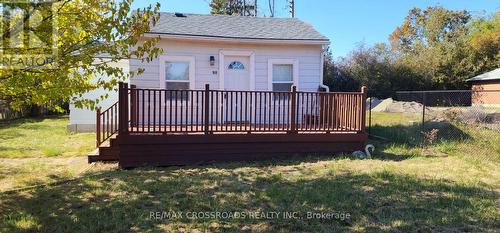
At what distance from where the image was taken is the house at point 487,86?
76.3 ft

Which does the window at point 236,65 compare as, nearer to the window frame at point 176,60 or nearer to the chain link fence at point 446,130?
the window frame at point 176,60

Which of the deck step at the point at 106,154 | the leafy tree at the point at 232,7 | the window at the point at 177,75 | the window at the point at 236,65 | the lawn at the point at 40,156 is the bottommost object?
the lawn at the point at 40,156

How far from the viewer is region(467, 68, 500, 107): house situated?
76.3 feet

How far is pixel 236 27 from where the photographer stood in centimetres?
1063

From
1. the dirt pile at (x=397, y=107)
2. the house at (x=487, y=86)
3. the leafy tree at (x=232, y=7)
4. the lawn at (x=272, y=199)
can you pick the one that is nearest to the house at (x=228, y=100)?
the lawn at (x=272, y=199)

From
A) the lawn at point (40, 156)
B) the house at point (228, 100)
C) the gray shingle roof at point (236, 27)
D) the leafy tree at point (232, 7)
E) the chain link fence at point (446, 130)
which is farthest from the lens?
the leafy tree at point (232, 7)

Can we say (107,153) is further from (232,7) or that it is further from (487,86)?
(232,7)

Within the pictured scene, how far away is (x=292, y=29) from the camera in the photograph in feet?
35.3

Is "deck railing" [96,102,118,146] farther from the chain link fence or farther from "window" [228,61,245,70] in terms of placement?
the chain link fence

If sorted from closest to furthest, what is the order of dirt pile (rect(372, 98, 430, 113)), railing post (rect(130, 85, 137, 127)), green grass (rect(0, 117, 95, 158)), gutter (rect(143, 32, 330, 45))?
railing post (rect(130, 85, 137, 127)) < green grass (rect(0, 117, 95, 158)) < gutter (rect(143, 32, 330, 45)) < dirt pile (rect(372, 98, 430, 113))

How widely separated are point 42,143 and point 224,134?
20.2 ft

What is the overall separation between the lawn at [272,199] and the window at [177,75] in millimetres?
3187

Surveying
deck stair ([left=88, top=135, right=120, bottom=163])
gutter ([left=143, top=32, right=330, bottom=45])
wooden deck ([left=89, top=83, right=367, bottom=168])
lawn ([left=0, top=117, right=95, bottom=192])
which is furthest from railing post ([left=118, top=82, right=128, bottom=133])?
gutter ([left=143, top=32, right=330, bottom=45])

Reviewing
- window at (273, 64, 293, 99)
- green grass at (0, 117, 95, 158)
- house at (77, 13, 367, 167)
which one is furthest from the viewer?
window at (273, 64, 293, 99)
